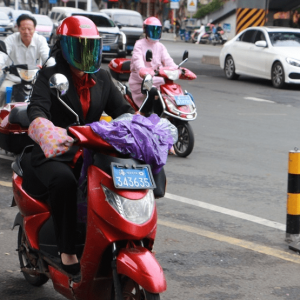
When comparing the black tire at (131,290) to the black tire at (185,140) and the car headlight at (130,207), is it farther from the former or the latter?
the black tire at (185,140)

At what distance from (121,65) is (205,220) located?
5380mm

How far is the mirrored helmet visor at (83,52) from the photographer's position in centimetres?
423

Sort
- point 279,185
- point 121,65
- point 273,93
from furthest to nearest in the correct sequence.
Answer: point 273,93
point 121,65
point 279,185

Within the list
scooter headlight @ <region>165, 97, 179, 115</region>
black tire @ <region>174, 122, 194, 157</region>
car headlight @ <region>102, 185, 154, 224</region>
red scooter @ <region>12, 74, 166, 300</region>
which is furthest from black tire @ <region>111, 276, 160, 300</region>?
scooter headlight @ <region>165, 97, 179, 115</region>

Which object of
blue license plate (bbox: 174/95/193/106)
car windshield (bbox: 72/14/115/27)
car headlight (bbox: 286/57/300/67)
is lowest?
car headlight (bbox: 286/57/300/67)

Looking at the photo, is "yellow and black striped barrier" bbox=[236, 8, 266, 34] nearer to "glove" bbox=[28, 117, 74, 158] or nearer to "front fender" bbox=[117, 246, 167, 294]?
"glove" bbox=[28, 117, 74, 158]

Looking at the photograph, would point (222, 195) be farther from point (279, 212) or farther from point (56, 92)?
point (56, 92)

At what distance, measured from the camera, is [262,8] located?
25969 millimetres

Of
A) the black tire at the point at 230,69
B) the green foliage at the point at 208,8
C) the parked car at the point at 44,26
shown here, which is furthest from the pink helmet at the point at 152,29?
the green foliage at the point at 208,8

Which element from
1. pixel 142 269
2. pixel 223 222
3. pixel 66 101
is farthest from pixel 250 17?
pixel 142 269

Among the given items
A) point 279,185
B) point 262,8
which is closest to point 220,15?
point 262,8

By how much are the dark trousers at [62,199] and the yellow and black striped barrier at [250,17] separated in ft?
75.5

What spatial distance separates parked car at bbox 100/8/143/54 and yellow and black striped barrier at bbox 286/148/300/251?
25718mm

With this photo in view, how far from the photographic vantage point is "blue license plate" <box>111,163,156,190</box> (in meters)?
3.67
